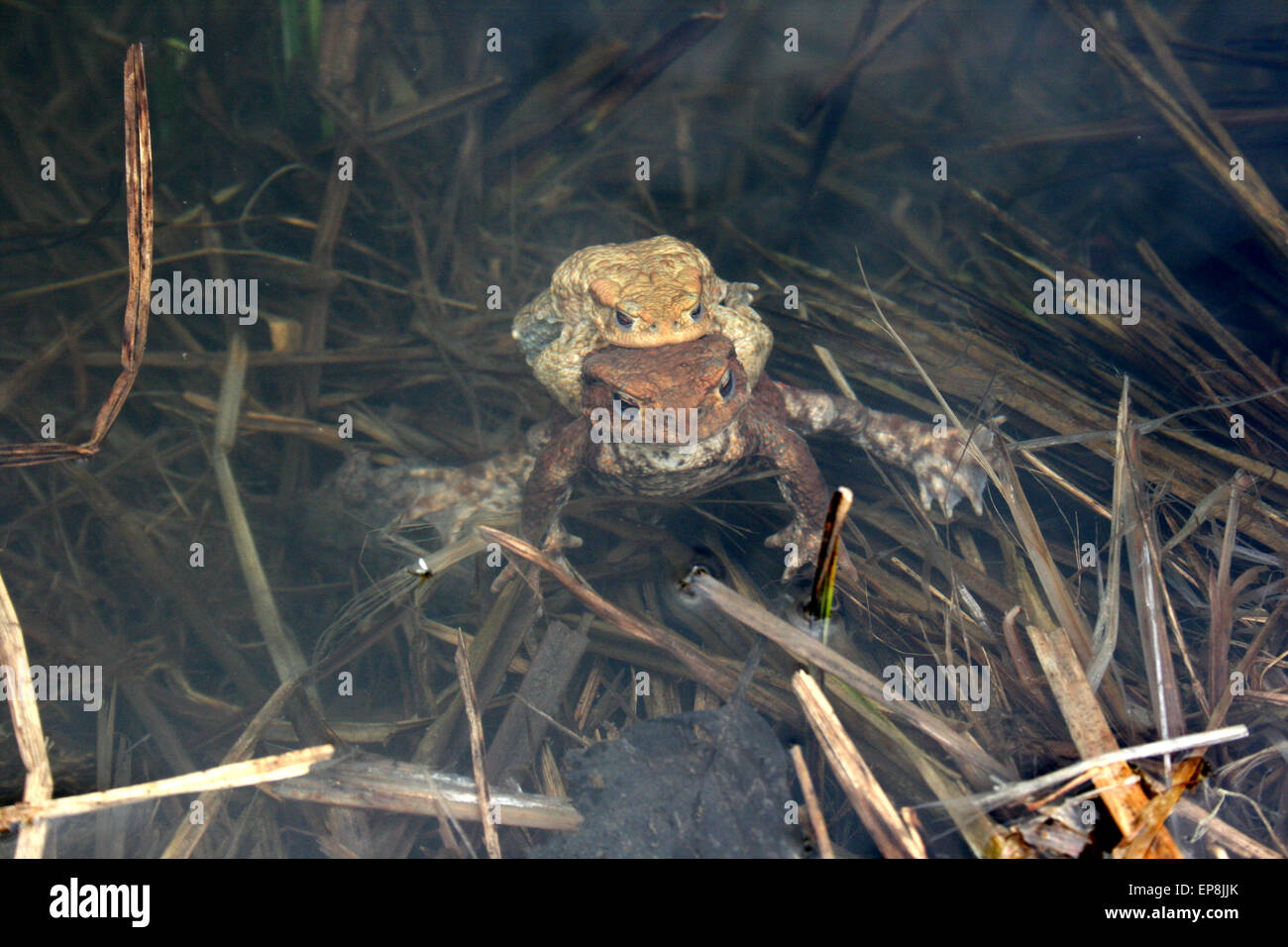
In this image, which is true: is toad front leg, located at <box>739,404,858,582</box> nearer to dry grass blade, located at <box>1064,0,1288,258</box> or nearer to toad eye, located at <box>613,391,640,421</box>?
toad eye, located at <box>613,391,640,421</box>

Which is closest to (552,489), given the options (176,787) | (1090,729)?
(176,787)

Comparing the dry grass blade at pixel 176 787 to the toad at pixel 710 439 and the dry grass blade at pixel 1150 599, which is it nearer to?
the toad at pixel 710 439

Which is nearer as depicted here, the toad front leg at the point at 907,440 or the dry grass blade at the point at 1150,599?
the dry grass blade at the point at 1150,599

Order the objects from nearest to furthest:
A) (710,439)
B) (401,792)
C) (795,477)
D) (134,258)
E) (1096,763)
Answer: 1. (1096,763)
2. (401,792)
3. (134,258)
4. (710,439)
5. (795,477)

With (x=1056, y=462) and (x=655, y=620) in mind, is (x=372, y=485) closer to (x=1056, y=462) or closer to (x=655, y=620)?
(x=655, y=620)

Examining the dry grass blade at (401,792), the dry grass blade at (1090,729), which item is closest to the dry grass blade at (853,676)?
the dry grass blade at (1090,729)

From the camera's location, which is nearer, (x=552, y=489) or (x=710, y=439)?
(x=710, y=439)

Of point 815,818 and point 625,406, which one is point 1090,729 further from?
point 625,406

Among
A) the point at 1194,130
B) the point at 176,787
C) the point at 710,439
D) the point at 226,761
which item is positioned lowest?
the point at 226,761
